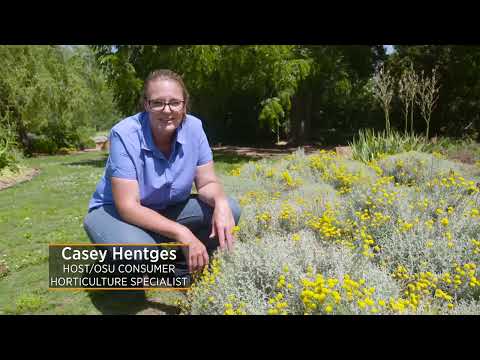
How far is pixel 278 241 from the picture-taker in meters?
2.66

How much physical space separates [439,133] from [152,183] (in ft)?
55.2

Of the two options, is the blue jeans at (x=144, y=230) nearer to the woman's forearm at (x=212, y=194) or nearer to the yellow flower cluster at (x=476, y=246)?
the woman's forearm at (x=212, y=194)

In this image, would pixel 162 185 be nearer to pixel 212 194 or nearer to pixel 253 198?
pixel 212 194

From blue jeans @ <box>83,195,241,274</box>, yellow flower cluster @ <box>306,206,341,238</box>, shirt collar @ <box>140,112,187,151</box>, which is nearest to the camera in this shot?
blue jeans @ <box>83,195,241,274</box>

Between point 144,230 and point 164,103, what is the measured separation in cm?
Result: 85

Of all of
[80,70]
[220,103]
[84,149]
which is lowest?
[84,149]

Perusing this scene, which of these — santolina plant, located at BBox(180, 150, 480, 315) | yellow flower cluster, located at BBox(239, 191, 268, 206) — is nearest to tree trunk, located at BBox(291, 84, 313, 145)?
yellow flower cluster, located at BBox(239, 191, 268, 206)

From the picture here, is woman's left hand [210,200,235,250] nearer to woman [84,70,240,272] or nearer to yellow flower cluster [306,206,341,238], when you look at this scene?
woman [84,70,240,272]

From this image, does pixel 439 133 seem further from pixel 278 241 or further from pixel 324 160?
pixel 278 241

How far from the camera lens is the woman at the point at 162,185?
2520mm

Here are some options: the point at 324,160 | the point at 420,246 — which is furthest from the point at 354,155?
the point at 420,246

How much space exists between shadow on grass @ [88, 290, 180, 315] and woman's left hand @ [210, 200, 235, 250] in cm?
59

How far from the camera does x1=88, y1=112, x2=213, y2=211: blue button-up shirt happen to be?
8.50 feet
